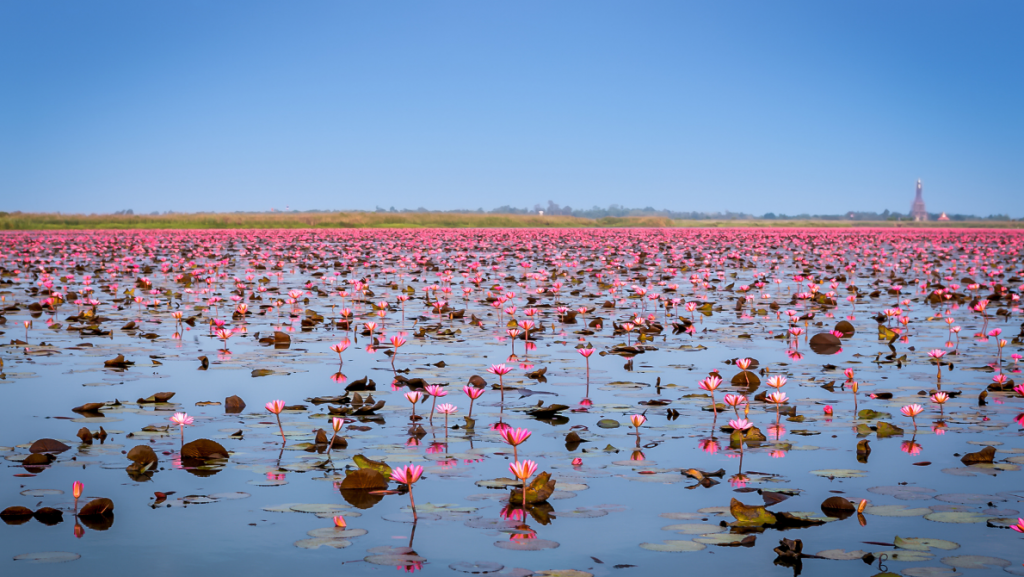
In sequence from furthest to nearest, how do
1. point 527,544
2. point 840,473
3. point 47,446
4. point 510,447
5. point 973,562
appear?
point 510,447
point 47,446
point 840,473
point 527,544
point 973,562

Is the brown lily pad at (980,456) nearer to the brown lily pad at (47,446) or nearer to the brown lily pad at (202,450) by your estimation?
the brown lily pad at (202,450)

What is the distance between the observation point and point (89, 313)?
37.4ft

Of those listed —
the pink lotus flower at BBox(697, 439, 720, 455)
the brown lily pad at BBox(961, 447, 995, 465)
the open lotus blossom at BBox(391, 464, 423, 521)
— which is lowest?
the pink lotus flower at BBox(697, 439, 720, 455)

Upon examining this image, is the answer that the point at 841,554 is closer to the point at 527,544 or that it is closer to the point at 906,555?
the point at 906,555

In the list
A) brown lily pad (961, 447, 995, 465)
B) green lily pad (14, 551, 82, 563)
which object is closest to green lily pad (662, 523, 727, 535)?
brown lily pad (961, 447, 995, 465)

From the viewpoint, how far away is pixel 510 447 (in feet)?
16.7

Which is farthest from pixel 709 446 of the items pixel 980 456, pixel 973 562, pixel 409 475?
pixel 409 475

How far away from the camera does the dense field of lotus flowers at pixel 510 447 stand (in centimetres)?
351

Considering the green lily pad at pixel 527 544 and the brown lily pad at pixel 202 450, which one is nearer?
the green lily pad at pixel 527 544

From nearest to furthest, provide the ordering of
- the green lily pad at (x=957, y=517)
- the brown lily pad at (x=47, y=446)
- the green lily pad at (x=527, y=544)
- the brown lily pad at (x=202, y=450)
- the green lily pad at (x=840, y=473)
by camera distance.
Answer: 1. the green lily pad at (x=527, y=544)
2. the green lily pad at (x=957, y=517)
3. the green lily pad at (x=840, y=473)
4. the brown lily pad at (x=202, y=450)
5. the brown lily pad at (x=47, y=446)

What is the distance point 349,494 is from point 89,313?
874 cm

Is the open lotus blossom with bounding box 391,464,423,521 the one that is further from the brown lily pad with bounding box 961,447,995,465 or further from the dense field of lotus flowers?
the brown lily pad with bounding box 961,447,995,465

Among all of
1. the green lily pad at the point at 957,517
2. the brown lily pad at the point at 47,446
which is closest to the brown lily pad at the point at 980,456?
the green lily pad at the point at 957,517

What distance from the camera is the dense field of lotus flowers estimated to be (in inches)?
138
